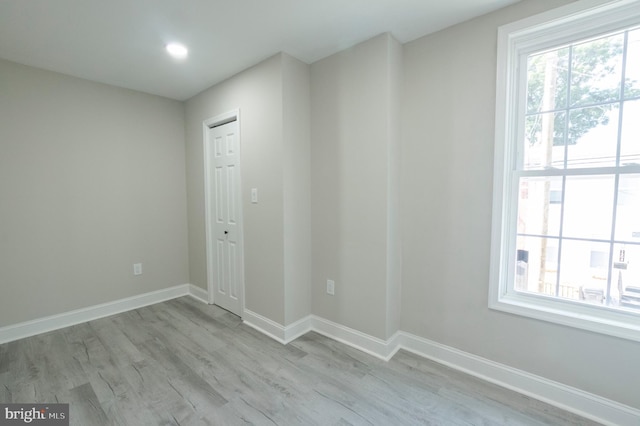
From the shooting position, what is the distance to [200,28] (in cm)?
206

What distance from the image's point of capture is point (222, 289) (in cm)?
325

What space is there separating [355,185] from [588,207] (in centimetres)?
149

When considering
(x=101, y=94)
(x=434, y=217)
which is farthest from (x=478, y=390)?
(x=101, y=94)

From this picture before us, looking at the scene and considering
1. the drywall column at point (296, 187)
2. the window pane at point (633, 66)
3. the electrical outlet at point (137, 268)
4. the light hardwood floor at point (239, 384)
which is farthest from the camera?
the electrical outlet at point (137, 268)

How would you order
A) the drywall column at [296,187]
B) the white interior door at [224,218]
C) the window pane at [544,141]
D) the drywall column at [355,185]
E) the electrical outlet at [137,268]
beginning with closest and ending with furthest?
1. the window pane at [544,141]
2. the drywall column at [355,185]
3. the drywall column at [296,187]
4. the white interior door at [224,218]
5. the electrical outlet at [137,268]

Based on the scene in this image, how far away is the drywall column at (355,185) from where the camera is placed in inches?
85.9

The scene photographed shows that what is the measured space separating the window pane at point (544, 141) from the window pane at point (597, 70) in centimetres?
13

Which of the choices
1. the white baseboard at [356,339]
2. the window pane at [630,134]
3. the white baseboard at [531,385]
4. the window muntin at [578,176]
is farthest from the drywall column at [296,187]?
the window pane at [630,134]

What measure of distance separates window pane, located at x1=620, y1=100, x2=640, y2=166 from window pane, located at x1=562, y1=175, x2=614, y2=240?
Result: 127 mm

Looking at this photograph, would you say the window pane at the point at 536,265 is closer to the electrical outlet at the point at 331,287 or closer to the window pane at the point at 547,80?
the window pane at the point at 547,80

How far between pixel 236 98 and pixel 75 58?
53.9 inches

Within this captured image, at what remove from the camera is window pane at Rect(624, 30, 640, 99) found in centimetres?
154

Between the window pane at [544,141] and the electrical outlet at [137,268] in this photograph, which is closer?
the window pane at [544,141]

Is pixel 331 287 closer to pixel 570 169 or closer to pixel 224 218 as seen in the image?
pixel 224 218
